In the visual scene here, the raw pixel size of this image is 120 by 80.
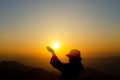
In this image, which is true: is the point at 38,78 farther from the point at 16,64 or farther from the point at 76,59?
the point at 16,64

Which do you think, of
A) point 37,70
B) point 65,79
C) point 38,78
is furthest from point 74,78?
point 37,70

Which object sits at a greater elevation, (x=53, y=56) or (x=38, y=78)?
(x=38, y=78)

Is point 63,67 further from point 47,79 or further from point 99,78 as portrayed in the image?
point 99,78

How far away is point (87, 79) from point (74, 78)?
101 cm

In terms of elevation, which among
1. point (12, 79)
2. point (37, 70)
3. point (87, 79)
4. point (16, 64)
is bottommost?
point (87, 79)

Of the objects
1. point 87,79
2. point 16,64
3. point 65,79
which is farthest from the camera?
point 16,64

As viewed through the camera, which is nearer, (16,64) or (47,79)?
(47,79)

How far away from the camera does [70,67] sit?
8883mm

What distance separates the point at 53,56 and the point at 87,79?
137 cm

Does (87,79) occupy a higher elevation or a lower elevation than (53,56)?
lower

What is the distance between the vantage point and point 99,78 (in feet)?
136

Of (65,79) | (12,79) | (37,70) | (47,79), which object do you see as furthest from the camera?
(37,70)

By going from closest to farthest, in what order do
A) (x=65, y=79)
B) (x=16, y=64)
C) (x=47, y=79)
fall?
(x=65, y=79) → (x=47, y=79) → (x=16, y=64)

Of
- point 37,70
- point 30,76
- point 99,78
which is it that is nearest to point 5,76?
point 30,76
